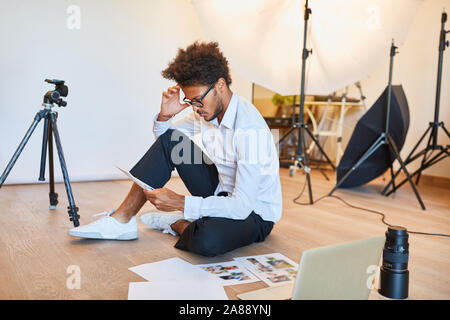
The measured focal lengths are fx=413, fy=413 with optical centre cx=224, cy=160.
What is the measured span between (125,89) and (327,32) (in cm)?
183

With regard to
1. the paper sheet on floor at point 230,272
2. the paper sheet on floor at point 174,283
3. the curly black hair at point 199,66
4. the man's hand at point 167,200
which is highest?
the curly black hair at point 199,66

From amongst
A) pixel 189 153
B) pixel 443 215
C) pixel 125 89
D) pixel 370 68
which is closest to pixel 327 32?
pixel 370 68

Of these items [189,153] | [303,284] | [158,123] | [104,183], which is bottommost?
[104,183]

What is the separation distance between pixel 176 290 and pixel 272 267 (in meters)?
0.42

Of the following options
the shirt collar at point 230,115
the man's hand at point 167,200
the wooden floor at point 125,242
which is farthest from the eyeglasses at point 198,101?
the wooden floor at point 125,242

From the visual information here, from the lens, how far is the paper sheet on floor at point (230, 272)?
1.43 metres

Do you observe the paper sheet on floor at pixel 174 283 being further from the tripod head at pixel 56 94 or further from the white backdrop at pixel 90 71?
the white backdrop at pixel 90 71

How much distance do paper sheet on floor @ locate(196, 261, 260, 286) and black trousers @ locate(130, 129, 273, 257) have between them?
7 cm

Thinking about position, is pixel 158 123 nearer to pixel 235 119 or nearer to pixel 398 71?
pixel 235 119

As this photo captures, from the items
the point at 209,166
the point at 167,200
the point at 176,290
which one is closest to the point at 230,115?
the point at 209,166

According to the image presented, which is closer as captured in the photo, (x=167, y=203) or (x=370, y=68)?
(x=167, y=203)

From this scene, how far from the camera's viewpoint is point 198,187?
1820 millimetres

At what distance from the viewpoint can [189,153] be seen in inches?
70.7

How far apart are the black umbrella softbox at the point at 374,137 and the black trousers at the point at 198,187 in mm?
1732
